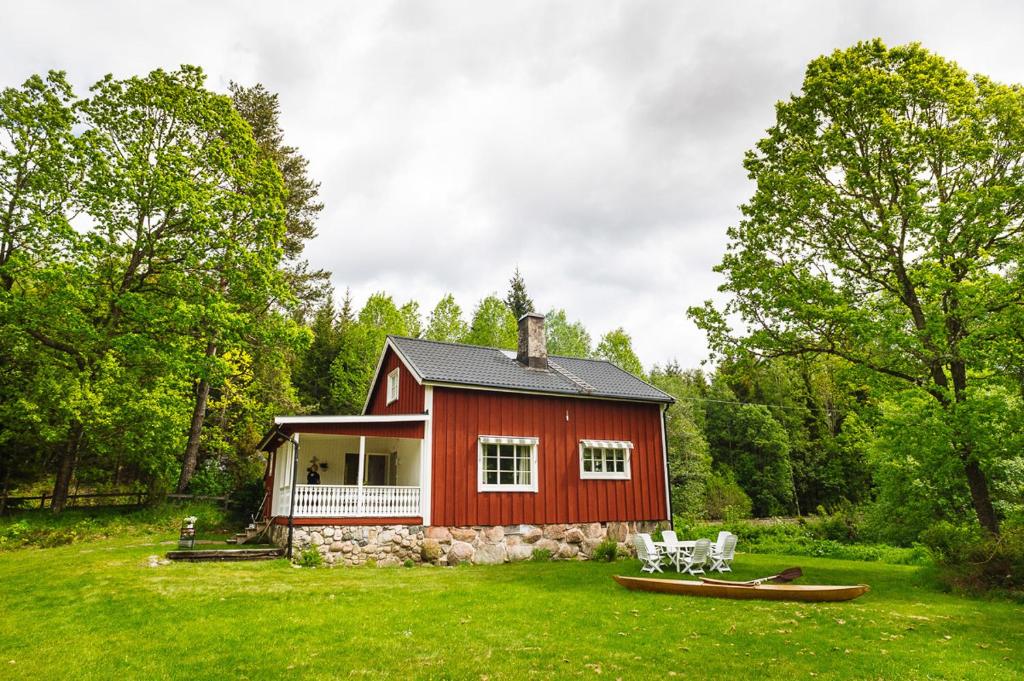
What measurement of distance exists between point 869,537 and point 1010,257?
14.8 m

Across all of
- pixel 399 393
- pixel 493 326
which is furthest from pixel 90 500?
pixel 493 326

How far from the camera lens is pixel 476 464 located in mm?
16047

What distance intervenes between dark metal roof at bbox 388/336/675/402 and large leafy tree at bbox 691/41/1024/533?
4152 mm

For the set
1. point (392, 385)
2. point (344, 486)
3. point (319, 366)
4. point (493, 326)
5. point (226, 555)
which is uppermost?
point (493, 326)

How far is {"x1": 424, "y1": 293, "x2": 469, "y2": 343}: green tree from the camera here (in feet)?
116

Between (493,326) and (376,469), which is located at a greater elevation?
(493,326)

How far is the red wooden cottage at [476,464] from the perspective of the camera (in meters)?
14.8

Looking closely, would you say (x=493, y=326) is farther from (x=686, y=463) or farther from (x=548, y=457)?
(x=548, y=457)

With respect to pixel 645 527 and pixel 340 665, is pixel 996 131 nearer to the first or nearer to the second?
pixel 645 527

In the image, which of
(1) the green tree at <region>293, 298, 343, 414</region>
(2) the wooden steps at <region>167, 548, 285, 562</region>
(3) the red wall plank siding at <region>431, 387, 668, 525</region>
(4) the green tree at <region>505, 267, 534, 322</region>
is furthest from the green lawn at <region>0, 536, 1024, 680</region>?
(4) the green tree at <region>505, 267, 534, 322</region>

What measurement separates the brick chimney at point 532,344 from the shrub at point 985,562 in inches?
445

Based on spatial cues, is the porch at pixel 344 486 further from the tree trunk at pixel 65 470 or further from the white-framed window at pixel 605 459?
the tree trunk at pixel 65 470

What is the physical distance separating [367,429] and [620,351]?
2628 centimetres

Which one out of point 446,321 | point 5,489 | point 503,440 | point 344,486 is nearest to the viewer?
point 344,486
